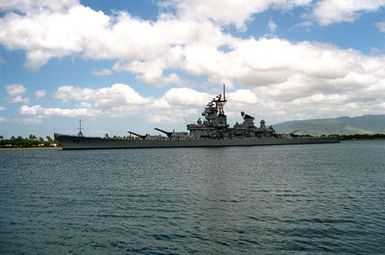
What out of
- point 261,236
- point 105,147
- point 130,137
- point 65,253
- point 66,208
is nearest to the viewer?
point 65,253

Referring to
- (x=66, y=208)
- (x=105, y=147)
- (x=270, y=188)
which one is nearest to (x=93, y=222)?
(x=66, y=208)

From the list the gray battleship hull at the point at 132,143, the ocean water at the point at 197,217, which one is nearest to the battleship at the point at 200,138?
the gray battleship hull at the point at 132,143

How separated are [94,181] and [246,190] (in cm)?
1809

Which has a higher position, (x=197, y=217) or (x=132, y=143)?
(x=132, y=143)

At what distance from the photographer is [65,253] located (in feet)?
58.9

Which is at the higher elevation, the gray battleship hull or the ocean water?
the gray battleship hull

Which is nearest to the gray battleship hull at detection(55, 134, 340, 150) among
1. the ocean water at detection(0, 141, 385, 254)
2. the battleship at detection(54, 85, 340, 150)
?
the battleship at detection(54, 85, 340, 150)

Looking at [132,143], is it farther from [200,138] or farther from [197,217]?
[197,217]

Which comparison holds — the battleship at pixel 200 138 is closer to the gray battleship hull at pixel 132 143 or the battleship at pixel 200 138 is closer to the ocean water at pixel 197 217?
the gray battleship hull at pixel 132 143

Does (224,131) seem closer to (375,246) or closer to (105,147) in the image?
(105,147)

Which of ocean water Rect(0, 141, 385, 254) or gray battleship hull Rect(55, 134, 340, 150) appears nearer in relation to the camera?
ocean water Rect(0, 141, 385, 254)

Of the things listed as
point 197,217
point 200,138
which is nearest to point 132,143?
point 200,138

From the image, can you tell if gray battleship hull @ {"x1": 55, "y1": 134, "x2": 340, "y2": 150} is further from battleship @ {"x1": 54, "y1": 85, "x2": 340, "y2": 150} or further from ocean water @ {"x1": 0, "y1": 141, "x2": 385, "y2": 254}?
ocean water @ {"x1": 0, "y1": 141, "x2": 385, "y2": 254}

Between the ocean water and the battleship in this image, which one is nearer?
the ocean water
